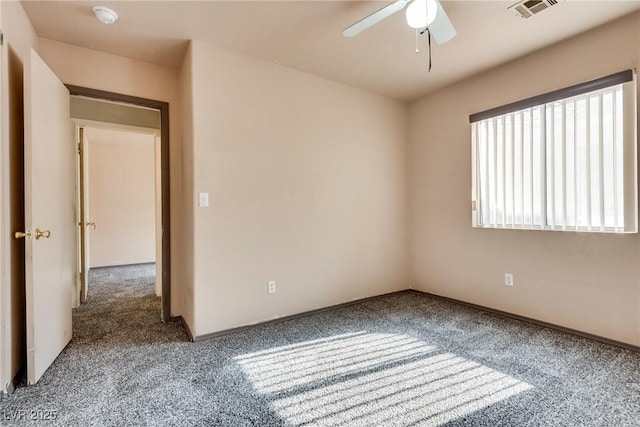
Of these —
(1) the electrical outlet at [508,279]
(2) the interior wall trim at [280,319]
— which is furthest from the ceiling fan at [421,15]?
(2) the interior wall trim at [280,319]

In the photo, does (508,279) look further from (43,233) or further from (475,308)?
(43,233)

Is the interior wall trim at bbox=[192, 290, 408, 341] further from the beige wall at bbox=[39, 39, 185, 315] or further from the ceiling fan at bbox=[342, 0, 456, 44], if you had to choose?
the ceiling fan at bbox=[342, 0, 456, 44]

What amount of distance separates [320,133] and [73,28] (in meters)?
2.18

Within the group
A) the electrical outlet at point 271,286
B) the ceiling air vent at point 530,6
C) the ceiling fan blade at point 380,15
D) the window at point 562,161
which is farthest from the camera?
the electrical outlet at point 271,286

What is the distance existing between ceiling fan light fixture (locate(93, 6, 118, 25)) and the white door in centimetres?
49

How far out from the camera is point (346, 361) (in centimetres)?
211

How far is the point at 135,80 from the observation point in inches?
109

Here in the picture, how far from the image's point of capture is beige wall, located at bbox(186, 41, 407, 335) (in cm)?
258

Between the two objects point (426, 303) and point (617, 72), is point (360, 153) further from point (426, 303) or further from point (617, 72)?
point (617, 72)

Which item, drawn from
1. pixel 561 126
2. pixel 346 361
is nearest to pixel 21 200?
pixel 346 361

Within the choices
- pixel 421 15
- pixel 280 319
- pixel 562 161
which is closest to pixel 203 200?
pixel 280 319

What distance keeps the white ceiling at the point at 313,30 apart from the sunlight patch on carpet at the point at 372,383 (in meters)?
2.46

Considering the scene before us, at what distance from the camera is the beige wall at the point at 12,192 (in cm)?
172

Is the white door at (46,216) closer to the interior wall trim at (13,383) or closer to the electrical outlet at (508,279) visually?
the interior wall trim at (13,383)
